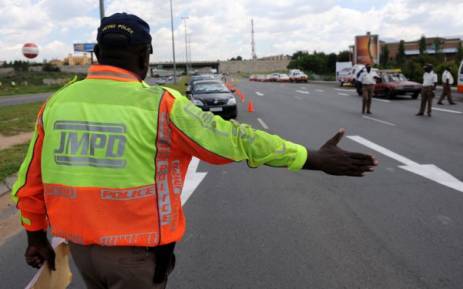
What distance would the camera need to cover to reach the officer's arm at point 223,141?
5.91 ft

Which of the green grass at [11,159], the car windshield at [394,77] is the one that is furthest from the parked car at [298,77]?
the green grass at [11,159]

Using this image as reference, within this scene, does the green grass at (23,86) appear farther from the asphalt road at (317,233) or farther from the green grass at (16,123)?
the asphalt road at (317,233)

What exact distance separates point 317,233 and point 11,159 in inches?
263

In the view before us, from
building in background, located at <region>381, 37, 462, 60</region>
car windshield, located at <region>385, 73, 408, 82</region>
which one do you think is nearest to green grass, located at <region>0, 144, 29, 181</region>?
car windshield, located at <region>385, 73, 408, 82</region>

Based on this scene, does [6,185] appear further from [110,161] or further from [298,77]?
[298,77]

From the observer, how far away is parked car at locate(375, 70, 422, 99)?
24.3m

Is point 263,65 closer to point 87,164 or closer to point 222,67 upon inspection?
point 222,67

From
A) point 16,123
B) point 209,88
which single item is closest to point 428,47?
point 209,88

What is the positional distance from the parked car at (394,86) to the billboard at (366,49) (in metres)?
16.6

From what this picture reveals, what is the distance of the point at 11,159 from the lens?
8719mm

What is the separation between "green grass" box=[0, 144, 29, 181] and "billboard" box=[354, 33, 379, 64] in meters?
37.4

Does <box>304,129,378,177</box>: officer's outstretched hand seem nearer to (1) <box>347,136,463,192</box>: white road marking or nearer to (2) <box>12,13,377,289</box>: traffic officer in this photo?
(2) <box>12,13,377,289</box>: traffic officer

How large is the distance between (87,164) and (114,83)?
1.15ft

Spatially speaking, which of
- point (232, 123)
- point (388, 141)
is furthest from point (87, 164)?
point (388, 141)
